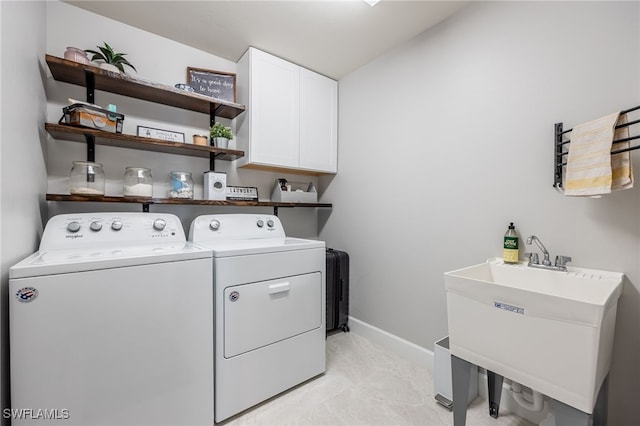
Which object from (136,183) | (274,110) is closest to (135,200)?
(136,183)

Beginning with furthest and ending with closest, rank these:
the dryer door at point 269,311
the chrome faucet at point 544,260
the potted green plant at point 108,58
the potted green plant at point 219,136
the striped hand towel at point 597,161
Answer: the potted green plant at point 219,136 → the potted green plant at point 108,58 → the dryer door at point 269,311 → the chrome faucet at point 544,260 → the striped hand towel at point 597,161

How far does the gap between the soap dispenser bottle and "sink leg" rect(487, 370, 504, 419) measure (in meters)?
0.61

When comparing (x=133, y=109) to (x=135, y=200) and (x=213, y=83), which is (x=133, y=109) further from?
(x=135, y=200)

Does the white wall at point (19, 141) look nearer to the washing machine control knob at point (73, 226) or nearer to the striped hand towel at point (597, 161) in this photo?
the washing machine control knob at point (73, 226)

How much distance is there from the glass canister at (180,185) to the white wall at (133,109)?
0.49ft

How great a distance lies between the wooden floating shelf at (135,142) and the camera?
148 centimetres

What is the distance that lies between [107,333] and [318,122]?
204cm

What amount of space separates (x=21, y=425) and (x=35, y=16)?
1.80 metres

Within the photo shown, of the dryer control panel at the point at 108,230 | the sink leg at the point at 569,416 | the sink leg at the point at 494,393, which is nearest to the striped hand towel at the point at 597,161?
the sink leg at the point at 569,416

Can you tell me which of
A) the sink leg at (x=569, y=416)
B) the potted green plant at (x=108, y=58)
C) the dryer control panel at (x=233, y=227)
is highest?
the potted green plant at (x=108, y=58)

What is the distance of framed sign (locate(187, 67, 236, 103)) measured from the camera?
202 cm

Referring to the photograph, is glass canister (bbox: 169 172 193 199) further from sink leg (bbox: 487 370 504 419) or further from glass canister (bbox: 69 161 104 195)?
sink leg (bbox: 487 370 504 419)

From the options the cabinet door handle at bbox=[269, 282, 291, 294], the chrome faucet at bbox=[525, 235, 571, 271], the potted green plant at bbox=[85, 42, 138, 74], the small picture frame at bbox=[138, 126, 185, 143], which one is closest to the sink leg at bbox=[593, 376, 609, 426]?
the chrome faucet at bbox=[525, 235, 571, 271]

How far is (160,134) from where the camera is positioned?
1.87m
